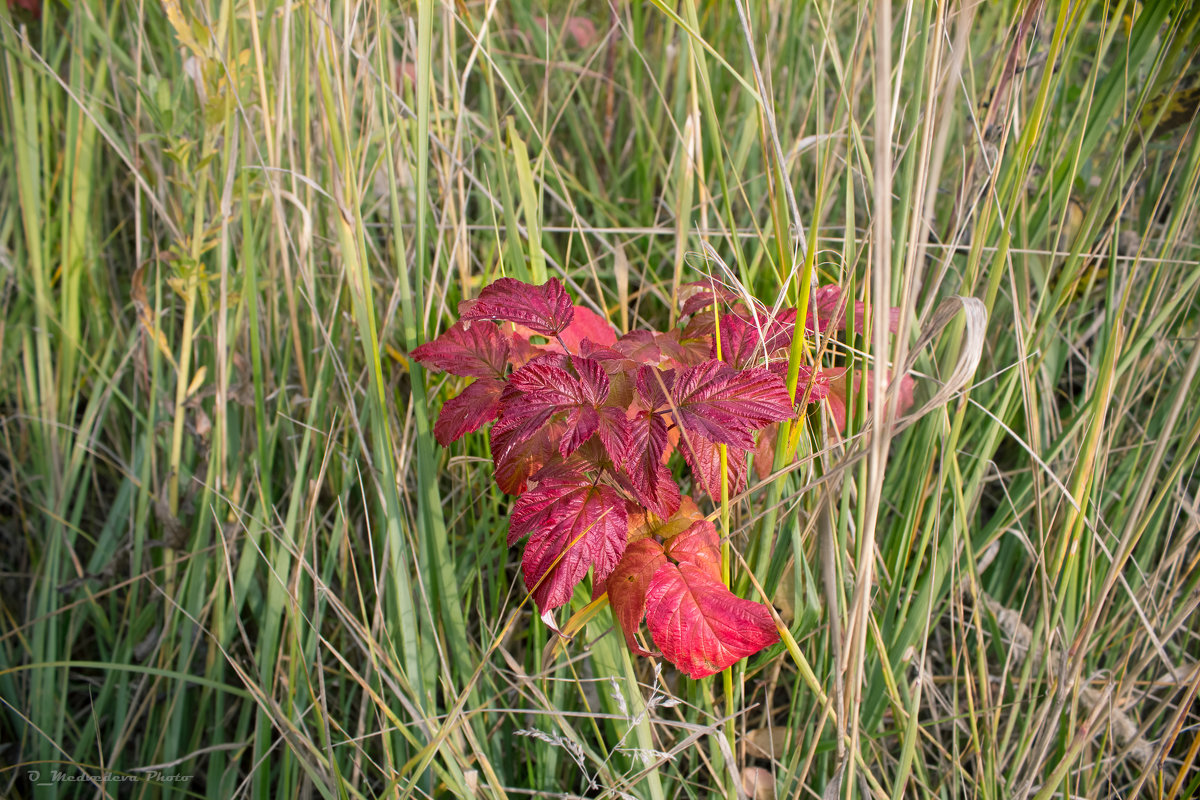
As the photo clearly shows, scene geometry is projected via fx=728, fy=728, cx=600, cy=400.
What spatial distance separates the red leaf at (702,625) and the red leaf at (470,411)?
234 mm

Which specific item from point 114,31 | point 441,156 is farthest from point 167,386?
point 114,31

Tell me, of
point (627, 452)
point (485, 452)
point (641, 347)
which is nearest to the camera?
point (627, 452)

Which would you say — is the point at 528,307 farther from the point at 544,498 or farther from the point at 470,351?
the point at 544,498

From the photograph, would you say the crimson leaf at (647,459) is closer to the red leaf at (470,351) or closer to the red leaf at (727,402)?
the red leaf at (727,402)

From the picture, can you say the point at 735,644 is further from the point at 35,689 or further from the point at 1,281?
the point at 1,281

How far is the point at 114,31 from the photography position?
1495mm

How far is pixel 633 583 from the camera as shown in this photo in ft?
2.37

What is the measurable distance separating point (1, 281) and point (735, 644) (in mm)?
1492

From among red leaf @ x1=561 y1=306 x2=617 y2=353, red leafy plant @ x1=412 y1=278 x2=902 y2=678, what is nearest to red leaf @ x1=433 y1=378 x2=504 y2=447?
red leafy plant @ x1=412 y1=278 x2=902 y2=678

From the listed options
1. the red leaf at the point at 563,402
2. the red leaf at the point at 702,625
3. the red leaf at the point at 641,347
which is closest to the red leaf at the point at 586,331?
the red leaf at the point at 641,347

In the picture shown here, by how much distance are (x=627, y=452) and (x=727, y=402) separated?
4.1 inches

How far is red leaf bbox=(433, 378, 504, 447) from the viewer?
0.74 metres

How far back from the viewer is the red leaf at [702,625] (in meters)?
0.69

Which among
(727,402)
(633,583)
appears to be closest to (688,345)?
(727,402)
